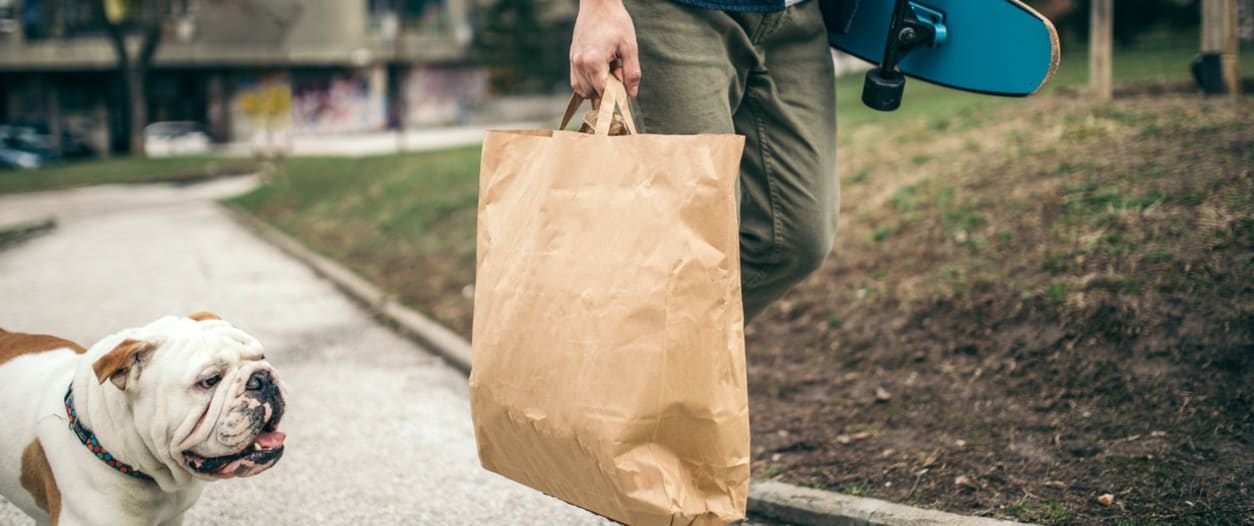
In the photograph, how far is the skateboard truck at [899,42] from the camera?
106 inches

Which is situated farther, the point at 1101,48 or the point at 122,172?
the point at 122,172

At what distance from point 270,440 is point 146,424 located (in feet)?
0.90

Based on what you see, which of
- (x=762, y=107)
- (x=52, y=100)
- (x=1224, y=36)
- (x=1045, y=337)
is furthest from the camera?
(x=52, y=100)

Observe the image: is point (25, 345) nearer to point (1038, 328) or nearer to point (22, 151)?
point (1038, 328)

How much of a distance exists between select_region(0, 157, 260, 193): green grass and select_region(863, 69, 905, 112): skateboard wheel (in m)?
21.0

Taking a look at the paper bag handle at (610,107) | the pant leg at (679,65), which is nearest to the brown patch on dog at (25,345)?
the paper bag handle at (610,107)

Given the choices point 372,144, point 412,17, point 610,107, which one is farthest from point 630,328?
point 412,17

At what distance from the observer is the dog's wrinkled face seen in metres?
2.27

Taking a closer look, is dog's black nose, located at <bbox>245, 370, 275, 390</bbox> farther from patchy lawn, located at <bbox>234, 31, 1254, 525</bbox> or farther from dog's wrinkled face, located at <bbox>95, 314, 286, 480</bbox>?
patchy lawn, located at <bbox>234, 31, 1254, 525</bbox>

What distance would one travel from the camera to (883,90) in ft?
8.91

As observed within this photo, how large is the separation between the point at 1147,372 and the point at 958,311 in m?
0.94

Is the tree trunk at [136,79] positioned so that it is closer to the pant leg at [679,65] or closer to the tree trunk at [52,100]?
the tree trunk at [52,100]

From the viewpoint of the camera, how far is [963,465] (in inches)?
127

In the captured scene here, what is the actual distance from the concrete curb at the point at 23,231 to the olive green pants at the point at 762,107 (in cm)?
1061
